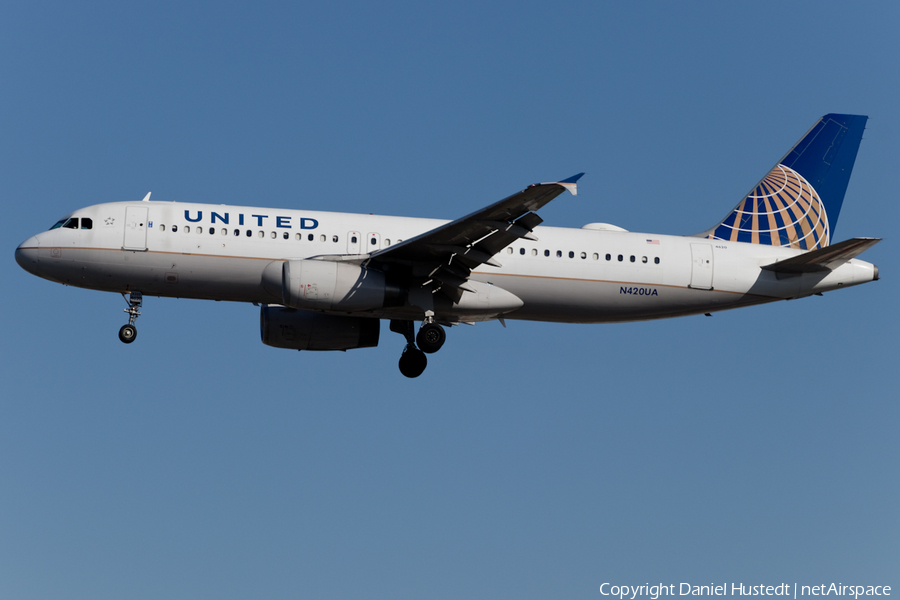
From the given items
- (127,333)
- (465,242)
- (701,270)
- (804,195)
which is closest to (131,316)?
(127,333)

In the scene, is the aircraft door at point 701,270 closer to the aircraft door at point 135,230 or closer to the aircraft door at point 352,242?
the aircraft door at point 352,242

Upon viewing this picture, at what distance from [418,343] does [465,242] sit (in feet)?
12.0

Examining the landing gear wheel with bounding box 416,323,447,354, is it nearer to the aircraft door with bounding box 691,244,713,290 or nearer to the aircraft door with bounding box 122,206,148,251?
the aircraft door with bounding box 691,244,713,290

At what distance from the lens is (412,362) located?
30.6 meters

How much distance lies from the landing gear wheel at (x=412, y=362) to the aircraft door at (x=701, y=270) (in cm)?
825

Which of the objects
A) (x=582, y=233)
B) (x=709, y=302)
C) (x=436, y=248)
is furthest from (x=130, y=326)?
(x=709, y=302)

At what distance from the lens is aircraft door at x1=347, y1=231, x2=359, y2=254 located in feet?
93.4

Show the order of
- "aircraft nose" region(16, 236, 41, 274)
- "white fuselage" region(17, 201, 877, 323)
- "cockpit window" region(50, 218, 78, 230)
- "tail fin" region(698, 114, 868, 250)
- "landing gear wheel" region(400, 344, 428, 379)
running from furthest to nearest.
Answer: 1. "tail fin" region(698, 114, 868, 250)
2. "landing gear wheel" region(400, 344, 428, 379)
3. "cockpit window" region(50, 218, 78, 230)
4. "aircraft nose" region(16, 236, 41, 274)
5. "white fuselage" region(17, 201, 877, 323)

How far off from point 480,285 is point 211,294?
7.36m

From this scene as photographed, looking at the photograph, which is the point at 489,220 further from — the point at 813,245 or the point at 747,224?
the point at 813,245

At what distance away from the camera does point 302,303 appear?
2650 centimetres

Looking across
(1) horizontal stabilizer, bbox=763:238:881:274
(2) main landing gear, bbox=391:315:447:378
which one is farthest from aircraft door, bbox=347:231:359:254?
(1) horizontal stabilizer, bbox=763:238:881:274

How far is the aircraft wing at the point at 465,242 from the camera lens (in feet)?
81.6

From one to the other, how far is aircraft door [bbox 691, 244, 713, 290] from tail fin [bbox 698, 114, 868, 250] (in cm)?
205
